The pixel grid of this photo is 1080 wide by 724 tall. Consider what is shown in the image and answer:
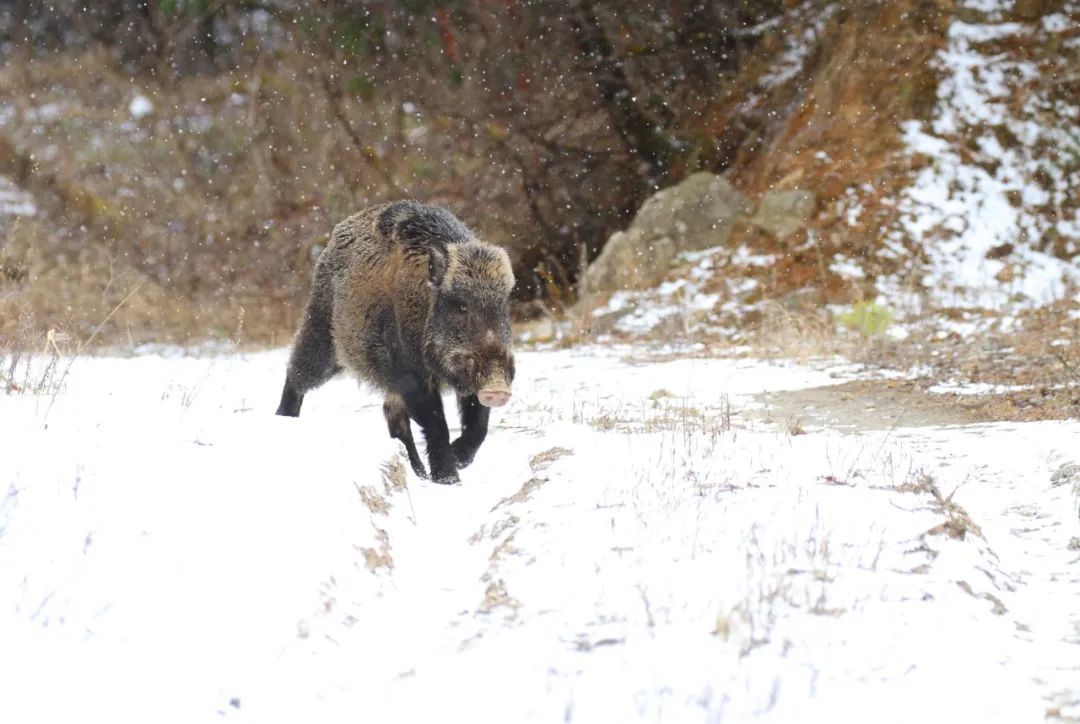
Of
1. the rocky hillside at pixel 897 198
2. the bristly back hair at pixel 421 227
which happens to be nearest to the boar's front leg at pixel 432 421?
the bristly back hair at pixel 421 227

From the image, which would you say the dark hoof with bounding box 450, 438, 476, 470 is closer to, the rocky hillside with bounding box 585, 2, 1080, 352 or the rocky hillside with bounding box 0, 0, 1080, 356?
the rocky hillside with bounding box 0, 0, 1080, 356

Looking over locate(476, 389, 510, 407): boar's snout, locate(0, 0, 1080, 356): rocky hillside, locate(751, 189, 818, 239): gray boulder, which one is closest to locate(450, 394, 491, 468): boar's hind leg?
locate(476, 389, 510, 407): boar's snout

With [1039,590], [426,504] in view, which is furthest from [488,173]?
[1039,590]

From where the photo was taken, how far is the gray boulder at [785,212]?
48.9 feet

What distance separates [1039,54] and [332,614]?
1473 centimetres

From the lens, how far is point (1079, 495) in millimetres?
5164

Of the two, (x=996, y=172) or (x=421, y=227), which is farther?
(x=996, y=172)

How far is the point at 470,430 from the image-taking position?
6480 millimetres

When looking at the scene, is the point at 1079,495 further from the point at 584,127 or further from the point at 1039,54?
the point at 584,127

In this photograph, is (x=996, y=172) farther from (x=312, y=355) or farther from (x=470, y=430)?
(x=470, y=430)

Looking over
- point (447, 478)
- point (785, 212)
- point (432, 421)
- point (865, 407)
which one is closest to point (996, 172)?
point (785, 212)

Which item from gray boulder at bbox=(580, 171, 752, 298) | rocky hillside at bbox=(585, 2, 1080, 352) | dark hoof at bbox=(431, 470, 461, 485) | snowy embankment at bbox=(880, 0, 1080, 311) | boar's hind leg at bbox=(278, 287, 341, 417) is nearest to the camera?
dark hoof at bbox=(431, 470, 461, 485)

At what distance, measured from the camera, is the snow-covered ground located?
127 inches

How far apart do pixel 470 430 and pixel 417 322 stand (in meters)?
0.72
